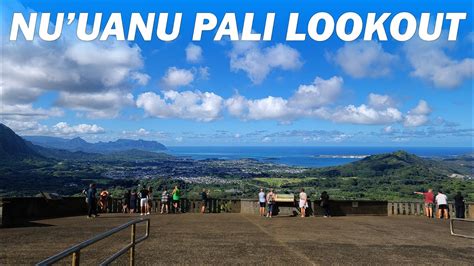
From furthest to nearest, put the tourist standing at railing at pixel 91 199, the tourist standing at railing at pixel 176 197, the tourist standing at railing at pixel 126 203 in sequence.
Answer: the tourist standing at railing at pixel 176 197
the tourist standing at railing at pixel 126 203
the tourist standing at railing at pixel 91 199

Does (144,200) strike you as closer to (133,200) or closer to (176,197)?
(133,200)

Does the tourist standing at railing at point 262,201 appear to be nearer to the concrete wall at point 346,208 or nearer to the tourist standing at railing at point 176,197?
the concrete wall at point 346,208

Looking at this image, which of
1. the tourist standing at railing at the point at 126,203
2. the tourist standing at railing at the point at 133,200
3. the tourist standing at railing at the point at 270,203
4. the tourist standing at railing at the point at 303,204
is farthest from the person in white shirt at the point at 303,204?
the tourist standing at railing at the point at 126,203

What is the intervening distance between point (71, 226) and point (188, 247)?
21.4ft

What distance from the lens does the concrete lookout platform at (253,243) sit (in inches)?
403

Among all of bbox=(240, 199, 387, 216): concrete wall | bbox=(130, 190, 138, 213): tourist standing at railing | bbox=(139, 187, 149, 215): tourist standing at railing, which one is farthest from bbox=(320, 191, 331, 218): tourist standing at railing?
bbox=(130, 190, 138, 213): tourist standing at railing

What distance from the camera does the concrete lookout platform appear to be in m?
10.2

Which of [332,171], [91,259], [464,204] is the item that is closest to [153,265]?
[91,259]

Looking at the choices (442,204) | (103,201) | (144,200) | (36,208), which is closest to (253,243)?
(144,200)

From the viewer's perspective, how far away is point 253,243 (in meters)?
12.4

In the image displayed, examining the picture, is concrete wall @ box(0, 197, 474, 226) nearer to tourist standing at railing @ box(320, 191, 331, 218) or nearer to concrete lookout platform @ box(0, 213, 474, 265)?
tourist standing at railing @ box(320, 191, 331, 218)

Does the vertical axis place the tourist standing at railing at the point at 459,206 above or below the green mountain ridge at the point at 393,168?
below

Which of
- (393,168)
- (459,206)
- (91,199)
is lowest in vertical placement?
(91,199)

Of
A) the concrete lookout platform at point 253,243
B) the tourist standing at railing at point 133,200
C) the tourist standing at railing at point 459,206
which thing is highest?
the tourist standing at railing at point 459,206
